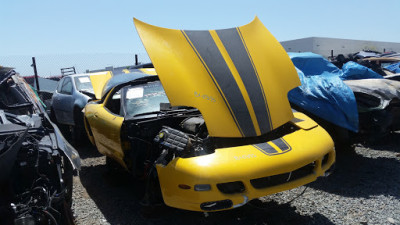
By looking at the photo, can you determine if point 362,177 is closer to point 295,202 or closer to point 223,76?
point 295,202

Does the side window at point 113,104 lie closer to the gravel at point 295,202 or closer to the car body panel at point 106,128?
the car body panel at point 106,128

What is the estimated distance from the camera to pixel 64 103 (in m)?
7.59

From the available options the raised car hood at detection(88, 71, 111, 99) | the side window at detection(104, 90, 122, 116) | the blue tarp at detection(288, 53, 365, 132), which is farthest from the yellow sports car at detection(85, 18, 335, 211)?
the raised car hood at detection(88, 71, 111, 99)

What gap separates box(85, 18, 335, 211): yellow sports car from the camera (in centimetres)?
292

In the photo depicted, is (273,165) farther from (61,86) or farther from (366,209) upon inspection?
(61,86)

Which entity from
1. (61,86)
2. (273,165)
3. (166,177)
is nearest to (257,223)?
(273,165)

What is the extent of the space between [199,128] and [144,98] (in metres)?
1.04

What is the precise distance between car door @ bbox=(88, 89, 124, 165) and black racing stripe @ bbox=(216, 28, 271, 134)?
1485 mm

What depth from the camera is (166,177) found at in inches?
120

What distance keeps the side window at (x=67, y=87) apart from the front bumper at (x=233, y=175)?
536 centimetres

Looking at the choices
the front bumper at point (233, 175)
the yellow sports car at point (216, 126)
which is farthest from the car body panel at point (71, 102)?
the front bumper at point (233, 175)

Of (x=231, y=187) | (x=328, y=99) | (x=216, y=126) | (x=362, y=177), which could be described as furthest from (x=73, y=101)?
(x=362, y=177)

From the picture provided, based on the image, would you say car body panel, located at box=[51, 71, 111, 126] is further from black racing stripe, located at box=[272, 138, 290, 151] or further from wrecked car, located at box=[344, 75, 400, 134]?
wrecked car, located at box=[344, 75, 400, 134]

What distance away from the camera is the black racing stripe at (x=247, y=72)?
142 inches
